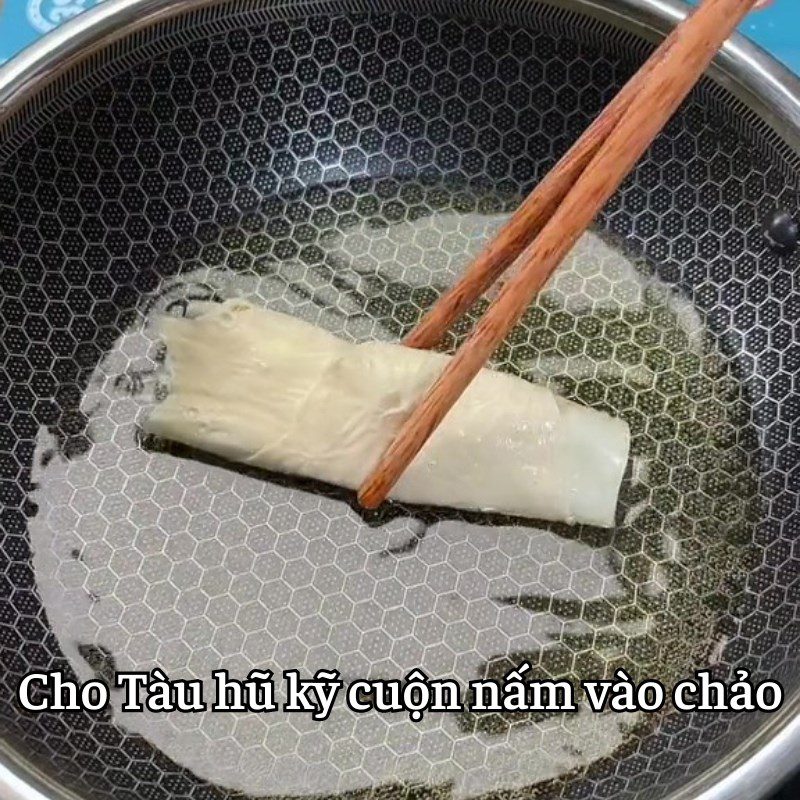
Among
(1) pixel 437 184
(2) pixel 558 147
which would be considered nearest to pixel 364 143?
(1) pixel 437 184

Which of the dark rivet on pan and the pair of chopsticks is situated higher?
the dark rivet on pan

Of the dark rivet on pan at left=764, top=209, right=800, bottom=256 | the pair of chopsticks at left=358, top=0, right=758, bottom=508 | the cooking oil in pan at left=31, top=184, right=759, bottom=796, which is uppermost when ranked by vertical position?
the dark rivet on pan at left=764, top=209, right=800, bottom=256

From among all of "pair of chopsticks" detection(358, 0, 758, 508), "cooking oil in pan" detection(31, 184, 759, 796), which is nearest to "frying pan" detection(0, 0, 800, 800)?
"cooking oil in pan" detection(31, 184, 759, 796)

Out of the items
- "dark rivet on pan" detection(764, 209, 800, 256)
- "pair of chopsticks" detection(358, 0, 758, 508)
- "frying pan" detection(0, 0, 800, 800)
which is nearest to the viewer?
"pair of chopsticks" detection(358, 0, 758, 508)

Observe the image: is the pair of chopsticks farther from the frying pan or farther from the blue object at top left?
the blue object at top left

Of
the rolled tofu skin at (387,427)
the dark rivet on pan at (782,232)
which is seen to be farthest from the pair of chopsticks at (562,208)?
the dark rivet on pan at (782,232)
